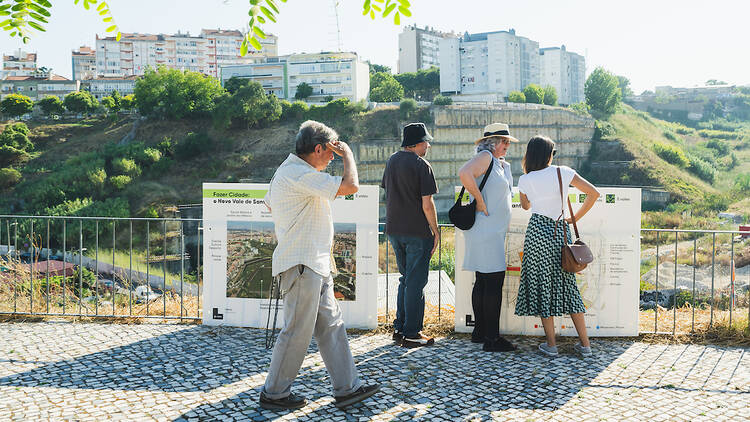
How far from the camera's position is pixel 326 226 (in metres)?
3.67

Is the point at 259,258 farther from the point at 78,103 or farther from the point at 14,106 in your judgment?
the point at 14,106

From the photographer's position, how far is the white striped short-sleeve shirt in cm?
355

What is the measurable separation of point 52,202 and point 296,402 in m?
50.0

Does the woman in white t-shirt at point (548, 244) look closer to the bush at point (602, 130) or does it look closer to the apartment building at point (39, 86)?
the bush at point (602, 130)

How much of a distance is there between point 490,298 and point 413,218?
0.88 m

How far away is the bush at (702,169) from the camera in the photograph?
64625 mm

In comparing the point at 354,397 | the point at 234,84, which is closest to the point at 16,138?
the point at 234,84

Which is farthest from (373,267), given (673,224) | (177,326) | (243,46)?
(673,224)

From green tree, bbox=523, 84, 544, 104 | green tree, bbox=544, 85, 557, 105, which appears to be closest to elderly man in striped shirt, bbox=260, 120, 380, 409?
green tree, bbox=523, 84, 544, 104

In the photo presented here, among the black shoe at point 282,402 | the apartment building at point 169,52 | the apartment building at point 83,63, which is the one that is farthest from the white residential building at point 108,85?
the black shoe at point 282,402

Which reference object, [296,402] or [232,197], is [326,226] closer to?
[296,402]

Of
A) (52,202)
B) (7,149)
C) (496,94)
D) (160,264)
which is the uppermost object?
(496,94)

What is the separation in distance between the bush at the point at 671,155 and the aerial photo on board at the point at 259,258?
67.6 m

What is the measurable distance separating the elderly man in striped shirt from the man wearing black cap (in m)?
1.34
